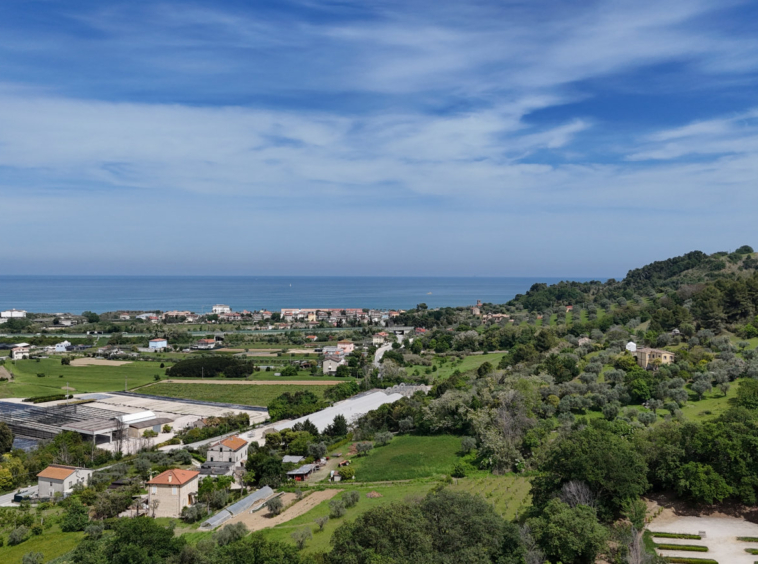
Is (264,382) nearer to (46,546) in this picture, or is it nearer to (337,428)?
(337,428)

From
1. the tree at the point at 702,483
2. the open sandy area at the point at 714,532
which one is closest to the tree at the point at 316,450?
the open sandy area at the point at 714,532

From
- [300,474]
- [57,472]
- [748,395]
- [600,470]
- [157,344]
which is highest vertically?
[748,395]

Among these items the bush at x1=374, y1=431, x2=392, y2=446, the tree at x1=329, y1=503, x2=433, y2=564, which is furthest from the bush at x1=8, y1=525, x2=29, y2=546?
the bush at x1=374, y1=431, x2=392, y2=446

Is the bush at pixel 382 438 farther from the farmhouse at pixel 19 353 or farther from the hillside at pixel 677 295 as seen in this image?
the farmhouse at pixel 19 353

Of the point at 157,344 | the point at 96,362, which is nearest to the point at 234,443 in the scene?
the point at 96,362

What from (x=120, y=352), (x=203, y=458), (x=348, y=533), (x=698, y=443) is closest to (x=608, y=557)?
(x=698, y=443)

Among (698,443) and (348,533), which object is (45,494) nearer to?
(348,533)
